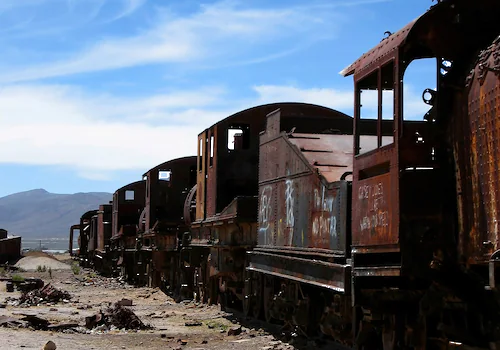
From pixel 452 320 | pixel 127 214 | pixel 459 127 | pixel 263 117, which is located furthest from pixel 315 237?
pixel 127 214

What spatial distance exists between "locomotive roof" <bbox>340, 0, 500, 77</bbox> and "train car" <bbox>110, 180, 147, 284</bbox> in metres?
22.7

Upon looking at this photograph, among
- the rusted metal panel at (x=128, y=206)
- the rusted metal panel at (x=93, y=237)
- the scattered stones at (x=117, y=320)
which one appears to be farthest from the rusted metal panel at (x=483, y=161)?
the rusted metal panel at (x=93, y=237)

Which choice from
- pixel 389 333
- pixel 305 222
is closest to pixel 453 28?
pixel 389 333

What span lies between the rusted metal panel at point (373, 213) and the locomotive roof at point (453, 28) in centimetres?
126

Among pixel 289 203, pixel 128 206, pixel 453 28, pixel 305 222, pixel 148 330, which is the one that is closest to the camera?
pixel 453 28

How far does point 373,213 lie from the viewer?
761 centimetres

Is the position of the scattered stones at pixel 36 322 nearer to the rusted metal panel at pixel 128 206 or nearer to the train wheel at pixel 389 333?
the train wheel at pixel 389 333

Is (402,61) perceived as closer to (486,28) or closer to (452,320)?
(486,28)

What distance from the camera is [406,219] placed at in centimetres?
693

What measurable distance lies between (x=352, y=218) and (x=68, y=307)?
1219cm

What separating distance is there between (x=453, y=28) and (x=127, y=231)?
2522 cm

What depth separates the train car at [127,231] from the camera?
1193 inches

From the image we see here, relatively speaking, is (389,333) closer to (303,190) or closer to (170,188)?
(303,190)

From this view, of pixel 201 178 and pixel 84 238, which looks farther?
pixel 84 238
